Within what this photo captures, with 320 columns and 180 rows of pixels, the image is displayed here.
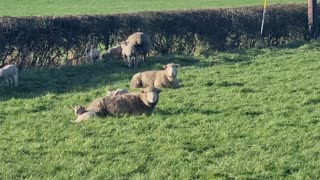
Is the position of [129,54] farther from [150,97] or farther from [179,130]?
[179,130]

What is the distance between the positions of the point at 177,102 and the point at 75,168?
4.84 m

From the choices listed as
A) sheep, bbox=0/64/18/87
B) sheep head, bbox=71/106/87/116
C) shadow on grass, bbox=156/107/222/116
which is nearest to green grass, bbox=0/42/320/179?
shadow on grass, bbox=156/107/222/116

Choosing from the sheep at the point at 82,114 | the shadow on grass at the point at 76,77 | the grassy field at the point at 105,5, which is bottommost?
the grassy field at the point at 105,5

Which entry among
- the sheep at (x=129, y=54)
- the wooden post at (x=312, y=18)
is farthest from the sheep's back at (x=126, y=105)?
the wooden post at (x=312, y=18)

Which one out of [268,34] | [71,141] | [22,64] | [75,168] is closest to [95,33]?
[22,64]

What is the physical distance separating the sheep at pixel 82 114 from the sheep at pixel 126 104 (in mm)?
138

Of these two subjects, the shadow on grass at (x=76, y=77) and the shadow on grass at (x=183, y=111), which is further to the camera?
the shadow on grass at (x=76, y=77)

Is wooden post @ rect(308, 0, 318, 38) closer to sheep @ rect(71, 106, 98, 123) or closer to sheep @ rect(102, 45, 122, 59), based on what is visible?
sheep @ rect(102, 45, 122, 59)

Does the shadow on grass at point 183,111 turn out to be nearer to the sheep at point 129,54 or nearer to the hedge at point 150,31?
the sheep at point 129,54

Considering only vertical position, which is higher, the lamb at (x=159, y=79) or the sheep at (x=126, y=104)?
the sheep at (x=126, y=104)

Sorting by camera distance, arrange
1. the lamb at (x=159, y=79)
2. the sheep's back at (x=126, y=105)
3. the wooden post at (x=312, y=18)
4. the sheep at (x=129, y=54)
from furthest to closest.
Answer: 1. the wooden post at (x=312, y=18)
2. the sheep at (x=129, y=54)
3. the lamb at (x=159, y=79)
4. the sheep's back at (x=126, y=105)

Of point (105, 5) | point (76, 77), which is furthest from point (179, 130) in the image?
point (105, 5)

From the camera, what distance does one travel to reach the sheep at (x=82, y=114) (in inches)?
480

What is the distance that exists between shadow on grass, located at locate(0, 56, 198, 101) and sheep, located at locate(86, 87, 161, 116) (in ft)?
9.98
